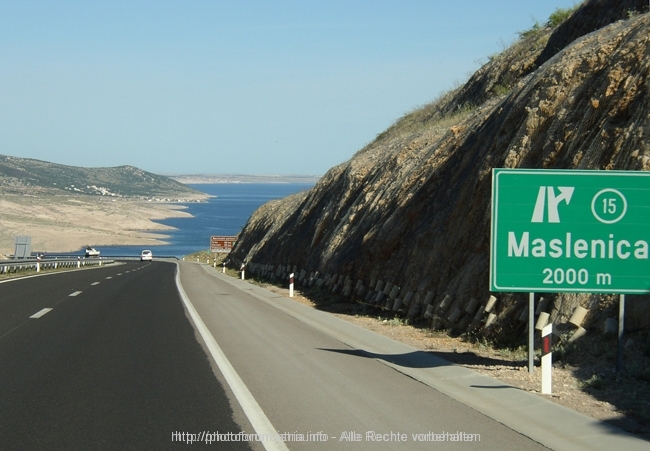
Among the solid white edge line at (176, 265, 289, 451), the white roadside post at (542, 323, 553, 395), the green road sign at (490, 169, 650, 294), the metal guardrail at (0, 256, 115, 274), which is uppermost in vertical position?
the green road sign at (490, 169, 650, 294)

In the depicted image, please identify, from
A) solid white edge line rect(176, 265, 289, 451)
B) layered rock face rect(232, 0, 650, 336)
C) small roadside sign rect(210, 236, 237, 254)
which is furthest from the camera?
small roadside sign rect(210, 236, 237, 254)

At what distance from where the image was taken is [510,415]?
7.92 metres

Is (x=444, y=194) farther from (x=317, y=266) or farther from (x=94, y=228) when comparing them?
(x=94, y=228)

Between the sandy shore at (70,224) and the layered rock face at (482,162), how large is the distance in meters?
74.9

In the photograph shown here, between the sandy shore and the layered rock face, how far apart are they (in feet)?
246

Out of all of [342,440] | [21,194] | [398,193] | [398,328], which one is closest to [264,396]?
[342,440]

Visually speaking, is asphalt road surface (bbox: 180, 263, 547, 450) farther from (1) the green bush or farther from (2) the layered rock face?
(1) the green bush

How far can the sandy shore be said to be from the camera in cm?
11486

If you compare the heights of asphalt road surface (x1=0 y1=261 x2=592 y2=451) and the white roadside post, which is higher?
the white roadside post

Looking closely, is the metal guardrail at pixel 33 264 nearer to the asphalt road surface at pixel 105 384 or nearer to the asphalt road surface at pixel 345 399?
the asphalt road surface at pixel 105 384

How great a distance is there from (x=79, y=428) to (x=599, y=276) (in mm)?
6660

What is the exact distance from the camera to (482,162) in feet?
55.9

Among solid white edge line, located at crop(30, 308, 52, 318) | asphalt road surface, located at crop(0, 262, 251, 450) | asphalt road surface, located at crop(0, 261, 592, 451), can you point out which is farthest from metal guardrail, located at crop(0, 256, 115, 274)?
asphalt road surface, located at crop(0, 261, 592, 451)

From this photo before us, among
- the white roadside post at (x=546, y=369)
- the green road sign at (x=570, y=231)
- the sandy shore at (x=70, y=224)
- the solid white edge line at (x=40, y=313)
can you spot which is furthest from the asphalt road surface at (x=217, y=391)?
the sandy shore at (x=70, y=224)
